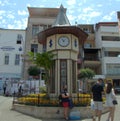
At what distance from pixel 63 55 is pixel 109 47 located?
30048 mm

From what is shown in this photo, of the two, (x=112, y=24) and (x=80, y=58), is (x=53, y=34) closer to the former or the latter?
(x=80, y=58)

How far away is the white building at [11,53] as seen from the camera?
117ft

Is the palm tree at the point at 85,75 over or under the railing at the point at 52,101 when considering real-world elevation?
over

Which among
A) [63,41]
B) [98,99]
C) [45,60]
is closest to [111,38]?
Result: [63,41]

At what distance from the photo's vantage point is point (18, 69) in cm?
3588

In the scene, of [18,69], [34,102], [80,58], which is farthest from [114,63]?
[34,102]

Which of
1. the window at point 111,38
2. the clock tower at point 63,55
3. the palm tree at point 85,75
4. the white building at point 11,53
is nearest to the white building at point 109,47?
the window at point 111,38

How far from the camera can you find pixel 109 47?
4359 centimetres

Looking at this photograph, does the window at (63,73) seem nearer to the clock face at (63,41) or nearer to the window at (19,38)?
the clock face at (63,41)

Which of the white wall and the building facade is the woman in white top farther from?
the building facade

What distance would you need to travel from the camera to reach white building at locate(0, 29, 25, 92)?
35688 mm

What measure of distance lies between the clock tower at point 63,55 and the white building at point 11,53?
2107 centimetres

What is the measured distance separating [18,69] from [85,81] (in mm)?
10460

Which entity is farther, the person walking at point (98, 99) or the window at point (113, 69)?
the window at point (113, 69)
